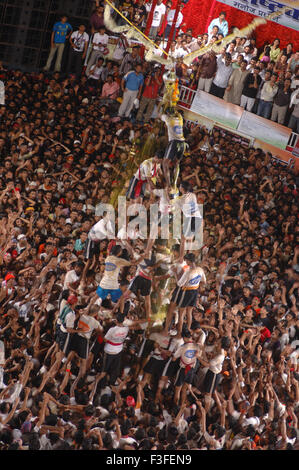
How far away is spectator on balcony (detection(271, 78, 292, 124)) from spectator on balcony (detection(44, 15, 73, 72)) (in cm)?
457

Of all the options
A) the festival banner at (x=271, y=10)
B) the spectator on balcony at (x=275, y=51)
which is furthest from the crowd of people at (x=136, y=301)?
the festival banner at (x=271, y=10)

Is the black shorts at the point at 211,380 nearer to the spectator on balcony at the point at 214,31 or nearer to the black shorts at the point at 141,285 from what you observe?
the black shorts at the point at 141,285

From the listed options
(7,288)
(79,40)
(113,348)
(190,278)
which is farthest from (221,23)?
(113,348)

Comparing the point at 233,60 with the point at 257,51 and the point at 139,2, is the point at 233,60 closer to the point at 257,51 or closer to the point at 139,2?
the point at 257,51

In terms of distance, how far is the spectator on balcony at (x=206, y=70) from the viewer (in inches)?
549

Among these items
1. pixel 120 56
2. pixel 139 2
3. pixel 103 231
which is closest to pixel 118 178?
pixel 103 231

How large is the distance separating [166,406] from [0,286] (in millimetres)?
2661

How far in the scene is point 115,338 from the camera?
7.99 metres

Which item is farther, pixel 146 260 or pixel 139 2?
pixel 139 2

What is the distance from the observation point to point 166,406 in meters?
8.36

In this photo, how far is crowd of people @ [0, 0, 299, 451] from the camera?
7.70 m

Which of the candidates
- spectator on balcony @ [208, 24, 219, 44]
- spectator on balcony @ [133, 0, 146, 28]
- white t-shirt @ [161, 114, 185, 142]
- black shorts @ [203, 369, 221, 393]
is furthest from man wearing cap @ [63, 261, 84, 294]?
spectator on balcony @ [208, 24, 219, 44]

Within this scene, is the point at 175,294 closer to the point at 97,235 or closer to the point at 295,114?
the point at 97,235

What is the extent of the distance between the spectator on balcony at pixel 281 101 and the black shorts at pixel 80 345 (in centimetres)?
740
